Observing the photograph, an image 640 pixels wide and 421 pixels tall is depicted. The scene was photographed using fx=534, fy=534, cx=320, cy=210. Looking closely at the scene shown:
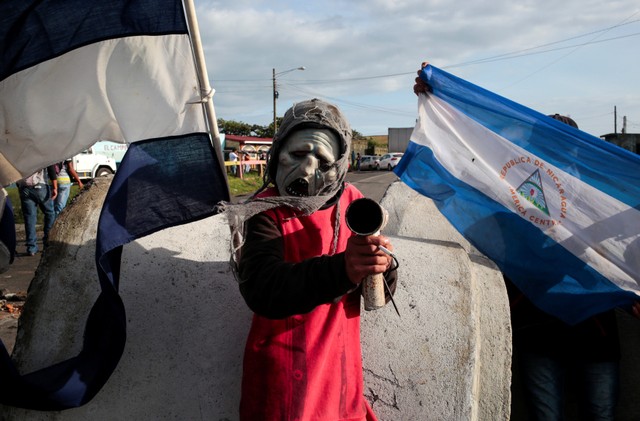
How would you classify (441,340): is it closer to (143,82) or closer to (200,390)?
(200,390)

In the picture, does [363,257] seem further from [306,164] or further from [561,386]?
[561,386]

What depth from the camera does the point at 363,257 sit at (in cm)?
155

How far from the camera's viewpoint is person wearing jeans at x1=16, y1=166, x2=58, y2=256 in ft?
25.1

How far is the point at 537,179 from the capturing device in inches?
117

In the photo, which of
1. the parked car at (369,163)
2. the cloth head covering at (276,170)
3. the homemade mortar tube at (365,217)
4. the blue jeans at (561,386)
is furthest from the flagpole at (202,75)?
the parked car at (369,163)

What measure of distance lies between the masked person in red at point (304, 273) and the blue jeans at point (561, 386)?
126 centimetres

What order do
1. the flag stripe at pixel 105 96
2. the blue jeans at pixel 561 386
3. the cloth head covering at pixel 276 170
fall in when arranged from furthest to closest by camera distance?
the blue jeans at pixel 561 386 → the flag stripe at pixel 105 96 → the cloth head covering at pixel 276 170

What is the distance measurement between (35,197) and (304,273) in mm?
7374

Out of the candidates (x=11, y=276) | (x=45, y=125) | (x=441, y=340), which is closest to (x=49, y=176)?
(x=11, y=276)

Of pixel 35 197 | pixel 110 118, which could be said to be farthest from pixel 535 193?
pixel 35 197

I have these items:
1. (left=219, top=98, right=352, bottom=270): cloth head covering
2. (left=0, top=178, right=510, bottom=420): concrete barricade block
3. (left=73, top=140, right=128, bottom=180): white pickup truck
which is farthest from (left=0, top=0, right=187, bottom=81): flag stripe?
(left=73, top=140, right=128, bottom=180): white pickup truck

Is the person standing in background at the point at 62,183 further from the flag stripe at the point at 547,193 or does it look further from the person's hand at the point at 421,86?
the flag stripe at the point at 547,193

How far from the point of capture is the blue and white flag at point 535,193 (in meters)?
2.75

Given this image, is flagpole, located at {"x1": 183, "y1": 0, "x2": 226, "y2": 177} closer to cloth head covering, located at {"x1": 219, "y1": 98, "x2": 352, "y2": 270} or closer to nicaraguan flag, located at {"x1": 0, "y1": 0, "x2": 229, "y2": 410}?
nicaraguan flag, located at {"x1": 0, "y1": 0, "x2": 229, "y2": 410}
